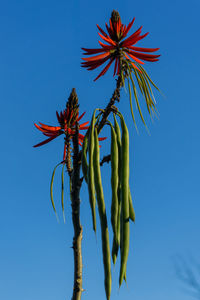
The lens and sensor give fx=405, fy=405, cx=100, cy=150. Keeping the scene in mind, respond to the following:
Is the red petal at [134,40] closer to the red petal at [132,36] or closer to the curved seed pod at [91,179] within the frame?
the red petal at [132,36]

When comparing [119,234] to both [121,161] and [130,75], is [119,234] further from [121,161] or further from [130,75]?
[130,75]

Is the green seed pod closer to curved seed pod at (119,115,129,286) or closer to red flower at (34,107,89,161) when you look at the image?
curved seed pod at (119,115,129,286)

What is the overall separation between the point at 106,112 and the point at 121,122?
0.44ft

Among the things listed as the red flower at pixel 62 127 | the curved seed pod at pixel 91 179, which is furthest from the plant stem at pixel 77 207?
the red flower at pixel 62 127

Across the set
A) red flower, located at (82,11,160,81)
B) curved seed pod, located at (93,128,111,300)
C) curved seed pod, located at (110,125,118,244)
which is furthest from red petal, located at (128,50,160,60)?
curved seed pod, located at (93,128,111,300)

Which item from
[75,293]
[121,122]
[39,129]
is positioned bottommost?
[75,293]

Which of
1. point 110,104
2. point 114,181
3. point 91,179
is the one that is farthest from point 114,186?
point 110,104

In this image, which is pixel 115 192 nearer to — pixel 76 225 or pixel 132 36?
pixel 76 225

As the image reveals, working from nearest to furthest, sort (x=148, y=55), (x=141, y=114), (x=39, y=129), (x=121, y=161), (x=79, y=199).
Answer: (x=121, y=161)
(x=79, y=199)
(x=141, y=114)
(x=148, y=55)
(x=39, y=129)

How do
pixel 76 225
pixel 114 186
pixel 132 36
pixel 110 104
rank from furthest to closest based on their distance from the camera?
1. pixel 132 36
2. pixel 110 104
3. pixel 76 225
4. pixel 114 186

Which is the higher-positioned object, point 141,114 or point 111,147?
point 141,114

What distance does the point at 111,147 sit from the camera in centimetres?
212

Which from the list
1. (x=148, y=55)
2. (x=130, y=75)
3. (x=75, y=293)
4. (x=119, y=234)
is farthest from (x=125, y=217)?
(x=148, y=55)

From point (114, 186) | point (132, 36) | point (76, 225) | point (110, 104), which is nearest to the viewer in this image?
point (114, 186)
